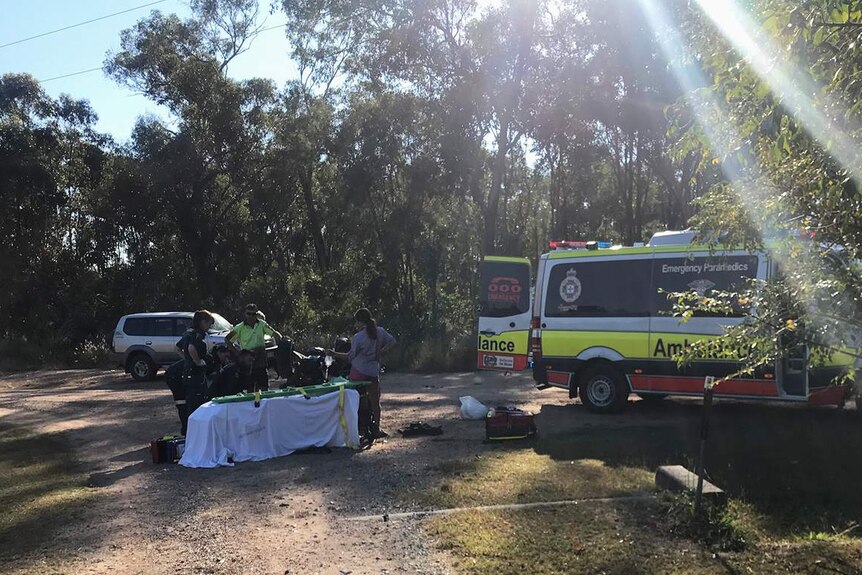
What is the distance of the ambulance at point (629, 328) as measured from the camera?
367 inches

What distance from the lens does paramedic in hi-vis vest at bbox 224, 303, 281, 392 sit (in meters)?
10.1

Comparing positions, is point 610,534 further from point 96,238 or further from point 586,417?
point 96,238

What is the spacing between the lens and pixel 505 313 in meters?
12.7

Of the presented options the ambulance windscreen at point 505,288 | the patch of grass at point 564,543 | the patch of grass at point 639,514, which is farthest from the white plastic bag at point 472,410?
the patch of grass at point 564,543

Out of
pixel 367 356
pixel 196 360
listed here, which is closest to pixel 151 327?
pixel 196 360

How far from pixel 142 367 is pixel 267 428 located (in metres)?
13.1

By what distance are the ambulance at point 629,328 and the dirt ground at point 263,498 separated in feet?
1.78

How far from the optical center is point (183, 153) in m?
28.1

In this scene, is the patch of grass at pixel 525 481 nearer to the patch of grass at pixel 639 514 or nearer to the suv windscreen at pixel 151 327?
the patch of grass at pixel 639 514

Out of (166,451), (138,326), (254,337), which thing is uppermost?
(138,326)

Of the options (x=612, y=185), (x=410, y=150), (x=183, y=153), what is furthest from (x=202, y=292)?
(x=612, y=185)

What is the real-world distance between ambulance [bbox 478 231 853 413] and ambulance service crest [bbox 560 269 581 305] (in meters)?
0.02

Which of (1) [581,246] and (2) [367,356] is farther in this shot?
(1) [581,246]

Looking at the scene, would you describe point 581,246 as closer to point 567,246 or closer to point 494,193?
point 567,246
